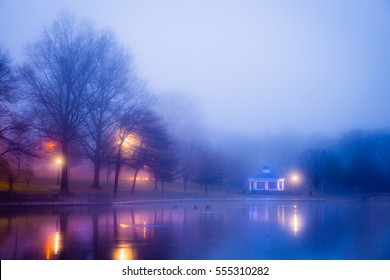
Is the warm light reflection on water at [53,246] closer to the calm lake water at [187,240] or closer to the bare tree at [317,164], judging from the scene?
the calm lake water at [187,240]

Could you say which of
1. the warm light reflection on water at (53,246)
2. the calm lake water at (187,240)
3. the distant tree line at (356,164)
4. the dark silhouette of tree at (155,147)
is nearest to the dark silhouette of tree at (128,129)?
the dark silhouette of tree at (155,147)

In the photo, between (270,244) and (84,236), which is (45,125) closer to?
(84,236)

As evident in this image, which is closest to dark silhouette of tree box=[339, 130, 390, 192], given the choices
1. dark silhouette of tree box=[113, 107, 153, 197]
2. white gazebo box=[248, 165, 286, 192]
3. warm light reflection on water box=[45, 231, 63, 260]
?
white gazebo box=[248, 165, 286, 192]

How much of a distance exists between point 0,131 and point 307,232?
28.9 metres

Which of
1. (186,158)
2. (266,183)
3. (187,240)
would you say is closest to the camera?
(187,240)

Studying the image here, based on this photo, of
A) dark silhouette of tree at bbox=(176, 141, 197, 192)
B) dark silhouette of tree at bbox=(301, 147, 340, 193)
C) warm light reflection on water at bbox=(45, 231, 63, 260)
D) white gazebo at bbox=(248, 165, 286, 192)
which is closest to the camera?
warm light reflection on water at bbox=(45, 231, 63, 260)

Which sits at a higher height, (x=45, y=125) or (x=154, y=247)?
(x=45, y=125)

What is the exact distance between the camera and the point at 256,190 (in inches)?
3007

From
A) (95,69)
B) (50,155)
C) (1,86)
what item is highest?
(95,69)

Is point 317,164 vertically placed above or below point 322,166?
above

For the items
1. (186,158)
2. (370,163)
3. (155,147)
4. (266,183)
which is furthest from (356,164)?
(155,147)

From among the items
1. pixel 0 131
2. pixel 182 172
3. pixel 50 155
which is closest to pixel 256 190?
pixel 182 172

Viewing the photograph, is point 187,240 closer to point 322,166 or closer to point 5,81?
point 5,81

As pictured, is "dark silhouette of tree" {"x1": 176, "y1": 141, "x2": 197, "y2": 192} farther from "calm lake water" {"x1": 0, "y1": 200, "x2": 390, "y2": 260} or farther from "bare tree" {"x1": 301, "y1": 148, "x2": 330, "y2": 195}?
"calm lake water" {"x1": 0, "y1": 200, "x2": 390, "y2": 260}
